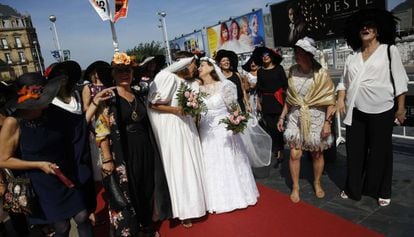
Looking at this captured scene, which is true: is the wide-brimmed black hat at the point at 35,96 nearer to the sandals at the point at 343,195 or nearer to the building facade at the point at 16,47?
the sandals at the point at 343,195

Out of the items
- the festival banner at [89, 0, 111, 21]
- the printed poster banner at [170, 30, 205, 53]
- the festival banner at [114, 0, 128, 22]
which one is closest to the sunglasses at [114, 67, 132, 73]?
the festival banner at [89, 0, 111, 21]

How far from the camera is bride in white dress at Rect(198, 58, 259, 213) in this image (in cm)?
342

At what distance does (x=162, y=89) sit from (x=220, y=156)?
100cm

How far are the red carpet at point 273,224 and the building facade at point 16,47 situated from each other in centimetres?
7814

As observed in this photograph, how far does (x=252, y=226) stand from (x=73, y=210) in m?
1.74

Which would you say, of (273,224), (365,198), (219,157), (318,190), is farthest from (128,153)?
(365,198)

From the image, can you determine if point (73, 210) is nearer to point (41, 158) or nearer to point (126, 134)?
point (41, 158)

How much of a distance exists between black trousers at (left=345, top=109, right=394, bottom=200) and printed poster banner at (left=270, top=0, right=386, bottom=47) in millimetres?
4783

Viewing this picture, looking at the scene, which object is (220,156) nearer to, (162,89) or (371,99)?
(162,89)

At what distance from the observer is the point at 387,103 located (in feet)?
9.94

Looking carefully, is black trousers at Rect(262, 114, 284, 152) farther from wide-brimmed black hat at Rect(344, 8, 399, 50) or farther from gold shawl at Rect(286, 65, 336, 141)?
wide-brimmed black hat at Rect(344, 8, 399, 50)

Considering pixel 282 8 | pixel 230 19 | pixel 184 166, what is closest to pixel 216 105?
pixel 184 166

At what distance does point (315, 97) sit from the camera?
3.29 metres

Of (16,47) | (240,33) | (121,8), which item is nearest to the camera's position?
(121,8)
